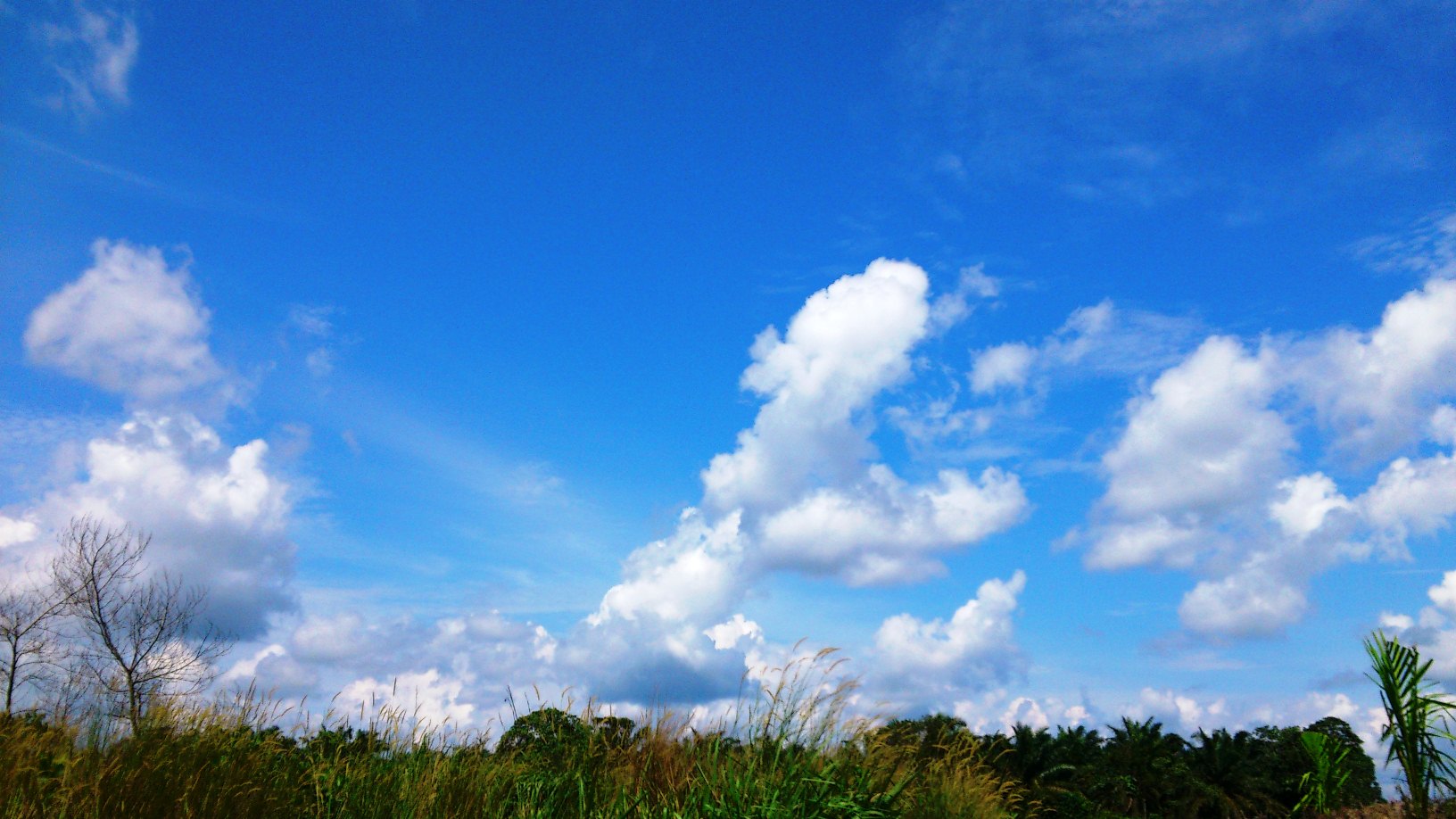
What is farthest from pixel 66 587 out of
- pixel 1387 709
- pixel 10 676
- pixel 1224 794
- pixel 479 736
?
pixel 1224 794

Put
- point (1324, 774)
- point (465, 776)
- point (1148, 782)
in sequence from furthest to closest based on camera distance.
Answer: point (1148, 782)
point (1324, 774)
point (465, 776)

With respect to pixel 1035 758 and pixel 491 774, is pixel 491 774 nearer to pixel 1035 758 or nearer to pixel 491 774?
pixel 491 774

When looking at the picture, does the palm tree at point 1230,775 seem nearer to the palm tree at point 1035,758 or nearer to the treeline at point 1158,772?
the treeline at point 1158,772

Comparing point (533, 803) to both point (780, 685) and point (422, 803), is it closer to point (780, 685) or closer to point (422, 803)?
point (422, 803)

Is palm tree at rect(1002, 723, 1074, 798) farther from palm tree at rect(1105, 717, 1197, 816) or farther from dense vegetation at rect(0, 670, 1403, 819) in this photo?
dense vegetation at rect(0, 670, 1403, 819)

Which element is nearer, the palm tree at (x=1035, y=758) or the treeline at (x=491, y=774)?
the treeline at (x=491, y=774)

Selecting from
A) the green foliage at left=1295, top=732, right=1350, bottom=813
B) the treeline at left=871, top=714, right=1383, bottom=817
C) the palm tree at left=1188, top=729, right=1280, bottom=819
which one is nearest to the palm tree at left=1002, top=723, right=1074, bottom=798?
the treeline at left=871, top=714, right=1383, bottom=817

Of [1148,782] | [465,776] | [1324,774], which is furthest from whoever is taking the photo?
[1148,782]

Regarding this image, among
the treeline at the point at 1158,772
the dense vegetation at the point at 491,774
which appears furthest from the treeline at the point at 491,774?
the treeline at the point at 1158,772

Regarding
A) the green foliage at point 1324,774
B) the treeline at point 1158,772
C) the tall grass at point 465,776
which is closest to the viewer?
the tall grass at point 465,776

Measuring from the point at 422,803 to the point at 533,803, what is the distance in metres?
1.82

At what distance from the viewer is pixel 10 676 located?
28.8 meters

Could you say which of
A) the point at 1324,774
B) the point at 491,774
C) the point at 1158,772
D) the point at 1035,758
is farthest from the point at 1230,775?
the point at 491,774

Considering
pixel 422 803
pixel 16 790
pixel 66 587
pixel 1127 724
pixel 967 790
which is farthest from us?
pixel 1127 724
